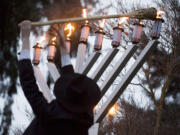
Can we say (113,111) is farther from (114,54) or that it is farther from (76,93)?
(76,93)

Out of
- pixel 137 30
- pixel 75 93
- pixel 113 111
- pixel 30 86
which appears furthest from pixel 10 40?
pixel 113 111

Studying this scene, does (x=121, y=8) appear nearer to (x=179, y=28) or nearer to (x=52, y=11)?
(x=179, y=28)

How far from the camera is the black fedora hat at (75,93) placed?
2139mm

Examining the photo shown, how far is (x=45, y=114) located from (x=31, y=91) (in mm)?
155

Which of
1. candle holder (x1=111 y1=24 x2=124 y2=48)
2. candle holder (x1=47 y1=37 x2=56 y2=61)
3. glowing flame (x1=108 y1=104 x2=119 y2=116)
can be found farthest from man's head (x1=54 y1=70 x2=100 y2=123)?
glowing flame (x1=108 y1=104 x2=119 y2=116)

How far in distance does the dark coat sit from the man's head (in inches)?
1.9

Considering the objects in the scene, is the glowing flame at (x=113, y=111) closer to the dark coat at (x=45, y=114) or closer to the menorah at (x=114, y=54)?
the menorah at (x=114, y=54)

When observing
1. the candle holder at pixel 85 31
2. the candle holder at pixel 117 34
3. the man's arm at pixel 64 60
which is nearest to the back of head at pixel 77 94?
the man's arm at pixel 64 60

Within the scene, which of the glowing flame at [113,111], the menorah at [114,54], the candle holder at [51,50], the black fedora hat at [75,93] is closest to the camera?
the black fedora hat at [75,93]

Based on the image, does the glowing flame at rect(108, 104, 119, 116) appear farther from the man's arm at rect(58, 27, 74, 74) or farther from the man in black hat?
the man in black hat

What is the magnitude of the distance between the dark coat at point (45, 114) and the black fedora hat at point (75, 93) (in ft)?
0.16

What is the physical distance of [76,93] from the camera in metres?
2.14

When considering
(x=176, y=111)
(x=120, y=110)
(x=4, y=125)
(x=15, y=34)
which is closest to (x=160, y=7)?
(x=120, y=110)

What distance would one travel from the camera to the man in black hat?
2146 mm
